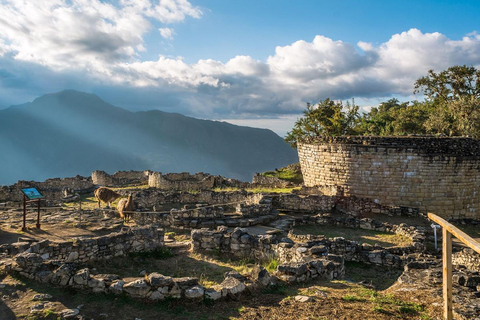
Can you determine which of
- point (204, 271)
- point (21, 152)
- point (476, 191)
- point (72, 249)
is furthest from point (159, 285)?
point (21, 152)

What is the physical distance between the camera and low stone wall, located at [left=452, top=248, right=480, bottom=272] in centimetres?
1222

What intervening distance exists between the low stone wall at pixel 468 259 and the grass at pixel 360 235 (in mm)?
1733

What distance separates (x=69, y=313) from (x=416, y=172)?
19.8m

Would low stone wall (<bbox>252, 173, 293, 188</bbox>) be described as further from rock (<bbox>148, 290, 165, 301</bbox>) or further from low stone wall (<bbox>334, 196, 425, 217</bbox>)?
rock (<bbox>148, 290, 165, 301</bbox>)

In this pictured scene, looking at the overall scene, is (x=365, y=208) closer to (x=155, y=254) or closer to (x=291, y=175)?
(x=155, y=254)

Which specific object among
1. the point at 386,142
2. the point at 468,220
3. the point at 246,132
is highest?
the point at 246,132

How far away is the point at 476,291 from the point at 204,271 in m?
6.93

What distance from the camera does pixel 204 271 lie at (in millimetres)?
9680

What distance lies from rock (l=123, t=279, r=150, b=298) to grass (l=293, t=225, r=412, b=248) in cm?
945

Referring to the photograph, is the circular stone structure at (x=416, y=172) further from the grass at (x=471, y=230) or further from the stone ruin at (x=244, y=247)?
the grass at (x=471, y=230)

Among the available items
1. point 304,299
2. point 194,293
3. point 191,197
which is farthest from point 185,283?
point 191,197

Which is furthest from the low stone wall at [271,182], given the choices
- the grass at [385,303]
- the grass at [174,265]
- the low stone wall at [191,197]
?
the grass at [385,303]

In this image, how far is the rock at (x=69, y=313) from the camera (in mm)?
6123

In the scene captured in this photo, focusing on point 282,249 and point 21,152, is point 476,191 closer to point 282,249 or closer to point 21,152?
point 282,249
